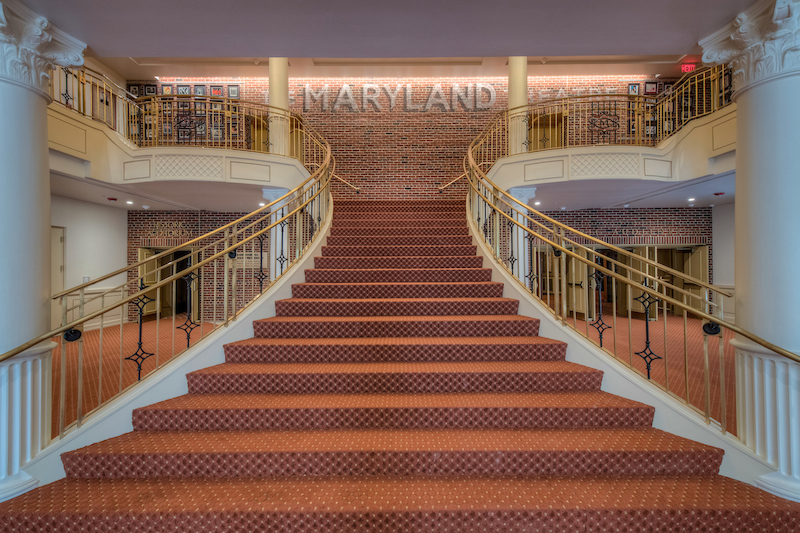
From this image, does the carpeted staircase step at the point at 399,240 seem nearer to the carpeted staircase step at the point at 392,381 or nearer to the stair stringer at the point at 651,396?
the stair stringer at the point at 651,396

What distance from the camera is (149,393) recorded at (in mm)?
3020

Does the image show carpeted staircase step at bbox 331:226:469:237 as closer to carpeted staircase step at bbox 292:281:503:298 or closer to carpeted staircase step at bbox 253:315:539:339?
carpeted staircase step at bbox 292:281:503:298

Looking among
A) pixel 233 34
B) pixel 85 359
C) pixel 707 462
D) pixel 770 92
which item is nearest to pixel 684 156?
pixel 770 92

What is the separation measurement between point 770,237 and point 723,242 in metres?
9.45

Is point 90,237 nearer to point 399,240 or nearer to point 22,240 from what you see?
point 399,240

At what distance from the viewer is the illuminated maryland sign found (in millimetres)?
11000

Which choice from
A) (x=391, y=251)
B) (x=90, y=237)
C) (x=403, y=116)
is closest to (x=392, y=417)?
(x=391, y=251)

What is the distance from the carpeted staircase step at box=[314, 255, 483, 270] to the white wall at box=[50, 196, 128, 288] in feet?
21.0

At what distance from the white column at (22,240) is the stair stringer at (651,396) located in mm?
4115

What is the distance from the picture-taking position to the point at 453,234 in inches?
253

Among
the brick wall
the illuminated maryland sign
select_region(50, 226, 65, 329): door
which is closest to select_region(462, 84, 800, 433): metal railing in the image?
the brick wall

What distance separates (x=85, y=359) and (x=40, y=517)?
12.0 feet

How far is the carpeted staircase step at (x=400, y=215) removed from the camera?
23.2ft

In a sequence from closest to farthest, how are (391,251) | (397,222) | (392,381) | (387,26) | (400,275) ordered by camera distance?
1. (387,26)
2. (392,381)
3. (400,275)
4. (391,251)
5. (397,222)
